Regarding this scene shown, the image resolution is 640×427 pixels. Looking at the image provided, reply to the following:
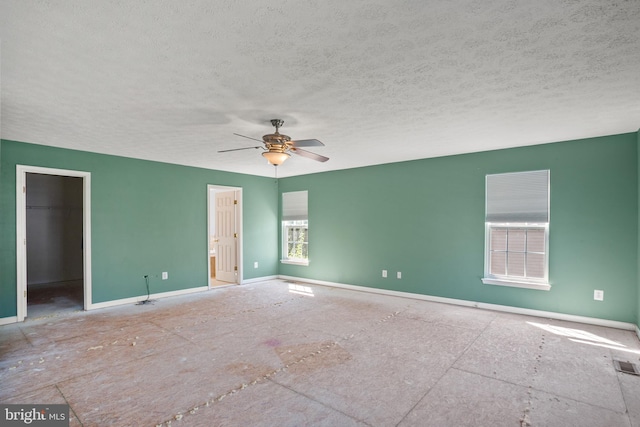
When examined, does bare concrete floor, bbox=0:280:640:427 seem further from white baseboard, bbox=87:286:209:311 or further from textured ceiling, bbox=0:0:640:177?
textured ceiling, bbox=0:0:640:177

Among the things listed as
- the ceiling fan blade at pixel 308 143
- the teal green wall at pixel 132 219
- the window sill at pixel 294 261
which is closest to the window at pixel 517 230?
the ceiling fan blade at pixel 308 143

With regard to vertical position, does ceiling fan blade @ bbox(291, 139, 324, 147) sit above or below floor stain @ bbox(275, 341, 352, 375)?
above

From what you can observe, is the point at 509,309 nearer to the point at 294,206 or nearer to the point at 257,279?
the point at 294,206

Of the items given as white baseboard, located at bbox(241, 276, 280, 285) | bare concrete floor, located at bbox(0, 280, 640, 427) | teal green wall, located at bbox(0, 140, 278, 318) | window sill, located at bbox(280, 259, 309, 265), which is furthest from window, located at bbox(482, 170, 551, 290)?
teal green wall, located at bbox(0, 140, 278, 318)

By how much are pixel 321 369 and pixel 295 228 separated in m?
4.85

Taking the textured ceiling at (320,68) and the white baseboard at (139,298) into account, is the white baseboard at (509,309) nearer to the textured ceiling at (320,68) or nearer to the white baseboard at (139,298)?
the textured ceiling at (320,68)

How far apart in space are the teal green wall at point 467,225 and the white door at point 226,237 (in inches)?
50.2

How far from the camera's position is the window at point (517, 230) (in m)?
4.54

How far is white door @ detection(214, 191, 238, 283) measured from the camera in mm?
7172

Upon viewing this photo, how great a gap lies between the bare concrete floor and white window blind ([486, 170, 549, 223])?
1430 millimetres

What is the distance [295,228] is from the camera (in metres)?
7.63

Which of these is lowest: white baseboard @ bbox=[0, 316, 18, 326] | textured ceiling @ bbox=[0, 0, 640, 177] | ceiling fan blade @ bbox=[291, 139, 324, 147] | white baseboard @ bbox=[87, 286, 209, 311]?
white baseboard @ bbox=[87, 286, 209, 311]

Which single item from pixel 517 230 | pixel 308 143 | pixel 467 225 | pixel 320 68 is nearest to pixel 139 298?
pixel 308 143

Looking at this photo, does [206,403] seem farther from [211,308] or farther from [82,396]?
[211,308]
